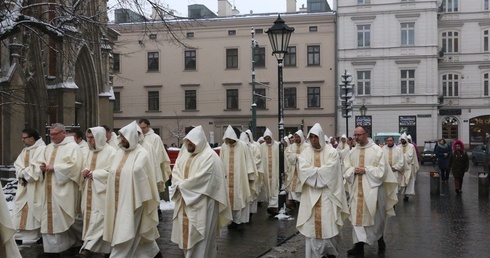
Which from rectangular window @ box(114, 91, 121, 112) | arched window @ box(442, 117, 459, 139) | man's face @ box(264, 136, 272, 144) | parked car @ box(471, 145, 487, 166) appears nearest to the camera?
man's face @ box(264, 136, 272, 144)

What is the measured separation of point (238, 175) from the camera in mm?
12180

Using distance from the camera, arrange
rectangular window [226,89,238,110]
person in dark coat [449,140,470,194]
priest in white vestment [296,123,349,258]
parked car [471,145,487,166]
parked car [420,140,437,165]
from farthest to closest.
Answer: rectangular window [226,89,238,110], parked car [420,140,437,165], parked car [471,145,487,166], person in dark coat [449,140,470,194], priest in white vestment [296,123,349,258]

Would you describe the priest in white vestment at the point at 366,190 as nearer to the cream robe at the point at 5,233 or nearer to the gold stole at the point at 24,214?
the gold stole at the point at 24,214

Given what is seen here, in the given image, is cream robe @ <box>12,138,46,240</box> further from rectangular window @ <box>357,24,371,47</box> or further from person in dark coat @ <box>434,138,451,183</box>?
rectangular window @ <box>357,24,371,47</box>

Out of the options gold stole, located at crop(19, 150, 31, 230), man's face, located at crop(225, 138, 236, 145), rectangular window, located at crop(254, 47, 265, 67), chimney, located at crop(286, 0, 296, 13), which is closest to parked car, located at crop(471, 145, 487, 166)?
rectangular window, located at crop(254, 47, 265, 67)

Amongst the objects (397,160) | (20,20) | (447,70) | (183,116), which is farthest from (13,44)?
(447,70)

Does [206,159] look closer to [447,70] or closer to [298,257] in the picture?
[298,257]

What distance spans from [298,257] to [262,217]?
4435 millimetres

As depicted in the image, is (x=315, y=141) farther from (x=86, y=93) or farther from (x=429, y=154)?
(x=429, y=154)

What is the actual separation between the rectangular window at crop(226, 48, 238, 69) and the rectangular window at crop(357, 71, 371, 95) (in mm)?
10026

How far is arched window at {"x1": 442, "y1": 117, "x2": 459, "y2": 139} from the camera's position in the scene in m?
48.8

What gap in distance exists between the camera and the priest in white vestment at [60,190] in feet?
30.1

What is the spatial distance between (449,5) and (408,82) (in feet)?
26.4

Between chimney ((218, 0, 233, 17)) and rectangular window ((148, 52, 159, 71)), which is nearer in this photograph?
rectangular window ((148, 52, 159, 71))
